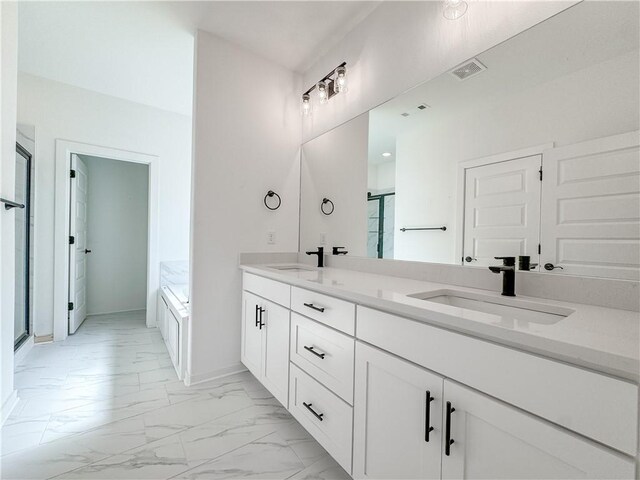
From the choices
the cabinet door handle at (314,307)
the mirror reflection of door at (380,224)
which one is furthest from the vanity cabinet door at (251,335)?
the mirror reflection of door at (380,224)

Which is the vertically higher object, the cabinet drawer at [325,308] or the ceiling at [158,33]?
the ceiling at [158,33]

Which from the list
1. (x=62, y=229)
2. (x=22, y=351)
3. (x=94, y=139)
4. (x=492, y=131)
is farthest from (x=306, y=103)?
(x=22, y=351)

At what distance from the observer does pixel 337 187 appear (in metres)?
2.26

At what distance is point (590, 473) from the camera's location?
579mm

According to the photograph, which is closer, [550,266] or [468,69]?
[550,266]

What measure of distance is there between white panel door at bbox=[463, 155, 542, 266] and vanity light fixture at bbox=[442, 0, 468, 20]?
2.45 feet

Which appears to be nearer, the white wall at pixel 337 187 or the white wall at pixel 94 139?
the white wall at pixel 337 187

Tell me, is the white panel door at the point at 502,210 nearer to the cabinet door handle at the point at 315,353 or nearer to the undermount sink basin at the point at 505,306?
the undermount sink basin at the point at 505,306

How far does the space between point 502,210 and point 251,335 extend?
1694 mm

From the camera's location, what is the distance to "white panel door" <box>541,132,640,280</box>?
92cm

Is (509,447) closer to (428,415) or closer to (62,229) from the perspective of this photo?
(428,415)

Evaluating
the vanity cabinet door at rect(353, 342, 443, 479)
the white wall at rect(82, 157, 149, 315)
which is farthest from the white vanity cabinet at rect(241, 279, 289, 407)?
the white wall at rect(82, 157, 149, 315)

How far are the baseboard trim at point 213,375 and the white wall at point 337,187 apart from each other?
3.53 feet

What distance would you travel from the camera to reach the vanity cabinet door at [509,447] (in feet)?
1.89
